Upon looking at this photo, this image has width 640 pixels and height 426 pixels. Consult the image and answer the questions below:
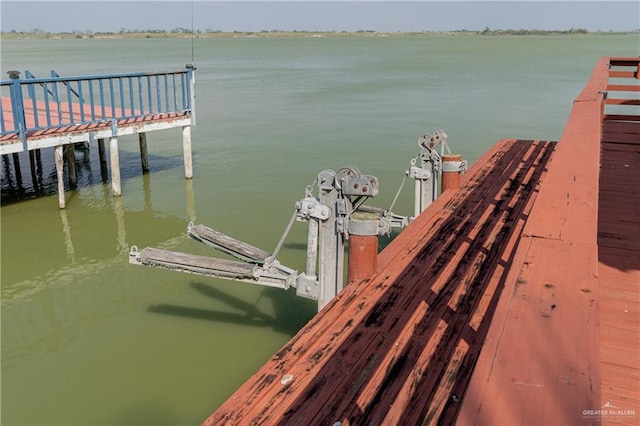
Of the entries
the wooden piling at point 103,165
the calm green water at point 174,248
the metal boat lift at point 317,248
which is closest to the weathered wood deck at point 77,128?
the wooden piling at point 103,165

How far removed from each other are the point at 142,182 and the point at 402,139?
26.1ft

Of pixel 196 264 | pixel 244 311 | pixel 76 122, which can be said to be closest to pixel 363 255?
pixel 196 264

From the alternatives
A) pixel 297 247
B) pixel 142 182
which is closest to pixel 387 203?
pixel 297 247

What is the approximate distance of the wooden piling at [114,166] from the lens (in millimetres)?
11219

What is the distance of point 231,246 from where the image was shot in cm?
649

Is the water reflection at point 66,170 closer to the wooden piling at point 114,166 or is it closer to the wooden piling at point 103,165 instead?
the wooden piling at point 103,165

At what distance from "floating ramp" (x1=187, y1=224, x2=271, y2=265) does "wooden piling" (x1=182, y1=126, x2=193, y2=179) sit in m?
6.09

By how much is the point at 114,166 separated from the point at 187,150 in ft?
6.29

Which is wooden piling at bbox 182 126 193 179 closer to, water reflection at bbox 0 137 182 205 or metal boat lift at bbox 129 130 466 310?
water reflection at bbox 0 137 182 205

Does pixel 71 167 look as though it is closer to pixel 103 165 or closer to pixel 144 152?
pixel 103 165

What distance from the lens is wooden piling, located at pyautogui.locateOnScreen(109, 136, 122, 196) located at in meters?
11.2

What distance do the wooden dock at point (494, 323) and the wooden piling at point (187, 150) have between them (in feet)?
24.5

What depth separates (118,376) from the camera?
19.3 feet

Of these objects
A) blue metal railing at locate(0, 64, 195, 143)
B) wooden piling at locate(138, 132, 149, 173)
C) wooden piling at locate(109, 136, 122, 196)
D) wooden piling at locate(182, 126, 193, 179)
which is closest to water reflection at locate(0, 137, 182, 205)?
wooden piling at locate(138, 132, 149, 173)
